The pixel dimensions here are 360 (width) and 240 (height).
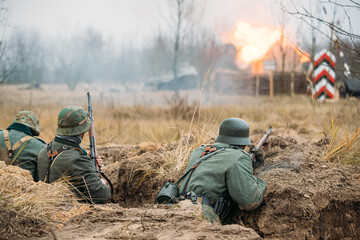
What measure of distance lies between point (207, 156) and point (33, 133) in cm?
252

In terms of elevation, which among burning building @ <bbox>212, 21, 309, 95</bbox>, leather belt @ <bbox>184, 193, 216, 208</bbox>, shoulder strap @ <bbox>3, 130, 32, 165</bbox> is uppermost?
burning building @ <bbox>212, 21, 309, 95</bbox>

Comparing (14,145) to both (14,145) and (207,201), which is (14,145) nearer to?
(14,145)

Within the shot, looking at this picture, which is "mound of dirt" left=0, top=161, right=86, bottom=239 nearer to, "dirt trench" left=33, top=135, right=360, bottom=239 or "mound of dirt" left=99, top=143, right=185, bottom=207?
"dirt trench" left=33, top=135, right=360, bottom=239

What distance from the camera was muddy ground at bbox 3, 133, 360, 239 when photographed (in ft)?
9.57

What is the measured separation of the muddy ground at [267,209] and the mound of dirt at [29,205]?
0.11 m

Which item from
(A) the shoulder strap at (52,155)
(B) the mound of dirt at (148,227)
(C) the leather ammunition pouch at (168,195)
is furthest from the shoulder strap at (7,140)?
(C) the leather ammunition pouch at (168,195)

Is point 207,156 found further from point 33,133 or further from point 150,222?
point 33,133

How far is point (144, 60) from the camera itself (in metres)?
46.9

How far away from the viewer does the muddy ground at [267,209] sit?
2916 millimetres

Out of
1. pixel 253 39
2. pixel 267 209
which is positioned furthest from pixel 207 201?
pixel 253 39

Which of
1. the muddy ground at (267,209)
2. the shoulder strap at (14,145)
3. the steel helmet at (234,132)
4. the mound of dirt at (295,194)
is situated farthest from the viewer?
the shoulder strap at (14,145)

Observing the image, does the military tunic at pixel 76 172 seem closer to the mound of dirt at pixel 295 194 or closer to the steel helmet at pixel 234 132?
the mound of dirt at pixel 295 194

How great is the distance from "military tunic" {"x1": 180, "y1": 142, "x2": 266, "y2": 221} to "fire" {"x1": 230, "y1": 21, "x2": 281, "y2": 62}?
1329 cm

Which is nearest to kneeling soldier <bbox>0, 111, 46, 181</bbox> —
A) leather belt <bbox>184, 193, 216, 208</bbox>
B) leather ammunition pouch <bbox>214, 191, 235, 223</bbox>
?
leather belt <bbox>184, 193, 216, 208</bbox>
